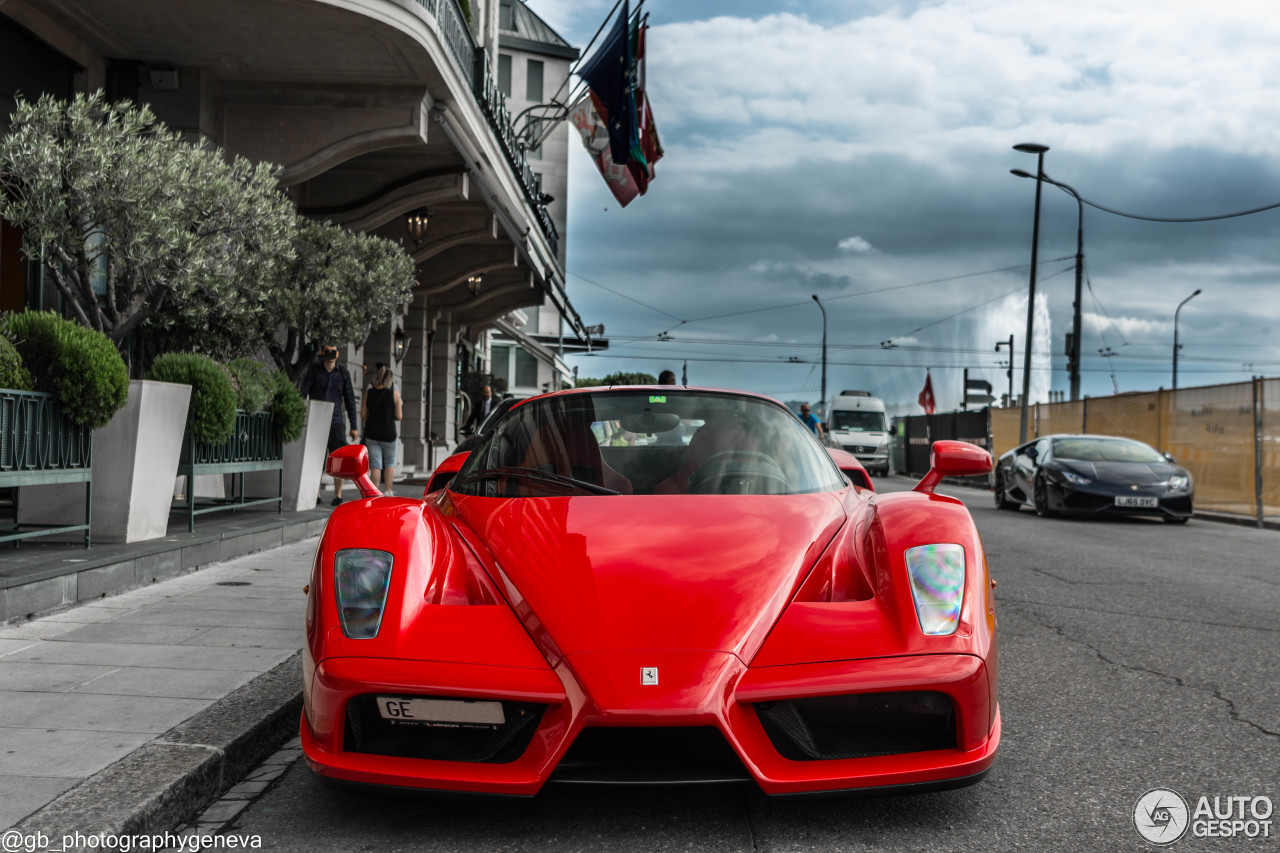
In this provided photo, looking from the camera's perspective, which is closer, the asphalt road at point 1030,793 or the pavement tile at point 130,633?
the asphalt road at point 1030,793

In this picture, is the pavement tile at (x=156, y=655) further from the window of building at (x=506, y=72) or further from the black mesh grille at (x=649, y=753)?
the window of building at (x=506, y=72)

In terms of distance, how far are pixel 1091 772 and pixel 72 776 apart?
9.27ft

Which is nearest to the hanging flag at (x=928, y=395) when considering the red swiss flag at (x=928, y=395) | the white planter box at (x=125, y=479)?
the red swiss flag at (x=928, y=395)

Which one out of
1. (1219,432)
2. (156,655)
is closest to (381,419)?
(156,655)

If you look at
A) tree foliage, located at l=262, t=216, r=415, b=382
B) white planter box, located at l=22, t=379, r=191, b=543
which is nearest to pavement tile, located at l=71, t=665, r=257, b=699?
white planter box, located at l=22, t=379, r=191, b=543

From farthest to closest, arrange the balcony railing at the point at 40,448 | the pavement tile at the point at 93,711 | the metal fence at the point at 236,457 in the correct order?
the metal fence at the point at 236,457 < the balcony railing at the point at 40,448 < the pavement tile at the point at 93,711

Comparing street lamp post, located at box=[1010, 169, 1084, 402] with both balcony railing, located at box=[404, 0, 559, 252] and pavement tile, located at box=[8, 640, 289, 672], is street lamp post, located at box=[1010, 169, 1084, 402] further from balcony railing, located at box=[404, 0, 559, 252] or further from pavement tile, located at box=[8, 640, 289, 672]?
pavement tile, located at box=[8, 640, 289, 672]

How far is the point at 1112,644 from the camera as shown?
5.35 m

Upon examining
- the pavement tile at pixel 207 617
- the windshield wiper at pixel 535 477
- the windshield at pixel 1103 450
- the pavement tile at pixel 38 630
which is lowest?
the pavement tile at pixel 207 617

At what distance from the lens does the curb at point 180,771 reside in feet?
8.14

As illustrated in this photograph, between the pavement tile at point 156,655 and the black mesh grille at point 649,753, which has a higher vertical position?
the black mesh grille at point 649,753

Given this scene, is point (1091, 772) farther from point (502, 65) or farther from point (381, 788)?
point (502, 65)

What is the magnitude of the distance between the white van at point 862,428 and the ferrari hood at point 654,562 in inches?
1192

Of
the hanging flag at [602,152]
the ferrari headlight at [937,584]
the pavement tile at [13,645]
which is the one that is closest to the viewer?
the ferrari headlight at [937,584]
